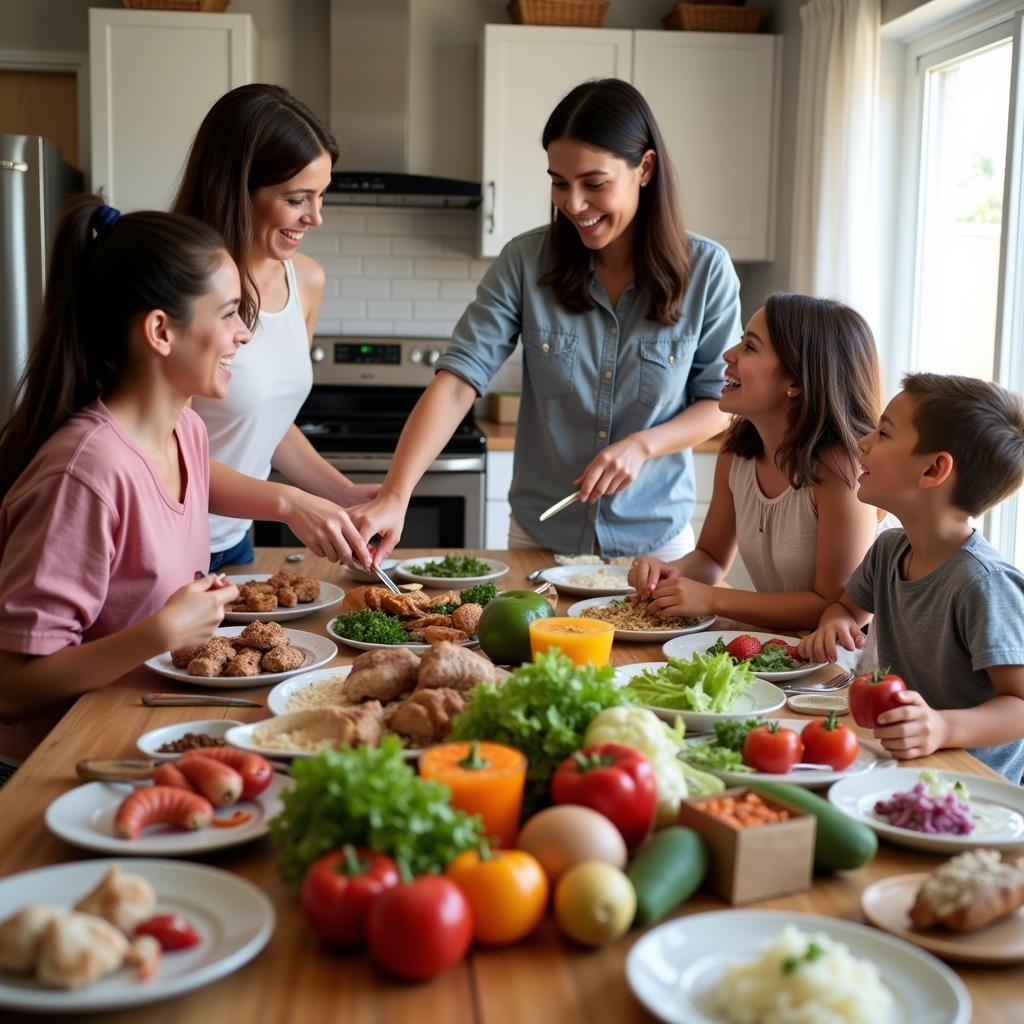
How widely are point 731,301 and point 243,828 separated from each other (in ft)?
6.24

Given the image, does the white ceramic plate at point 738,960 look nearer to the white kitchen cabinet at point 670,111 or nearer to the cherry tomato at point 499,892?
the cherry tomato at point 499,892

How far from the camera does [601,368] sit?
2785 mm

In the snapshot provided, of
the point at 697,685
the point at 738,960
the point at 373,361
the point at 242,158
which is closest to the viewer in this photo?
the point at 738,960

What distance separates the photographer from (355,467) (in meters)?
4.45

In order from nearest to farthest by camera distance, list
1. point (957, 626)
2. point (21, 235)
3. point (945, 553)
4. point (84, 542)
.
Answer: point (84, 542) → point (957, 626) → point (945, 553) → point (21, 235)

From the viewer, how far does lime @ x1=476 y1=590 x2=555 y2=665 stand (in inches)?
68.2

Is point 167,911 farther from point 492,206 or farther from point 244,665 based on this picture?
point 492,206

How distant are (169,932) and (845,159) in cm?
368

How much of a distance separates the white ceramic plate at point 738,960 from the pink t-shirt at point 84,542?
0.99 m

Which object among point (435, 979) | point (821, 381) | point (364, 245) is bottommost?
point (435, 979)

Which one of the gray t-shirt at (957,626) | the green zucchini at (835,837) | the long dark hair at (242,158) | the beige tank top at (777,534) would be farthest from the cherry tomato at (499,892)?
the long dark hair at (242,158)

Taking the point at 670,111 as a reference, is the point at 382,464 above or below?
below

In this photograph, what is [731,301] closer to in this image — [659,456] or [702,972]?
[659,456]

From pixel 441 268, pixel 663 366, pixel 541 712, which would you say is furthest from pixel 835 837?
pixel 441 268
